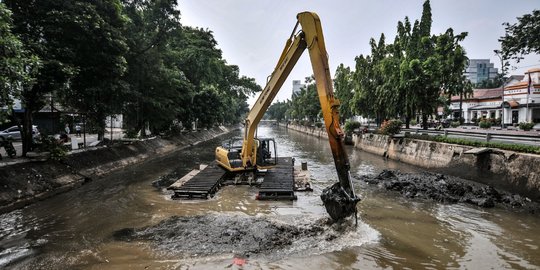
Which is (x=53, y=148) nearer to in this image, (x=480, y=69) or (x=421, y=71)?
(x=421, y=71)

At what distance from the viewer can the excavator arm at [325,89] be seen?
8586 mm

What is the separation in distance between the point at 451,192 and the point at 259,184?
26.7 feet

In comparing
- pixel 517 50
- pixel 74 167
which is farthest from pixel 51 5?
pixel 517 50

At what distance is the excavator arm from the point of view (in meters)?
8.59

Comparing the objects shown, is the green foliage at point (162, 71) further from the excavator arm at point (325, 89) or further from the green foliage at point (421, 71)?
the green foliage at point (421, 71)

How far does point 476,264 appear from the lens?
7.03m

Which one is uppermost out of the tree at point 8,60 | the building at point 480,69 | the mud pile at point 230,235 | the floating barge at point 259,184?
the building at point 480,69

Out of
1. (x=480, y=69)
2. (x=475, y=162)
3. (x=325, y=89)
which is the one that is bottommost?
(x=475, y=162)

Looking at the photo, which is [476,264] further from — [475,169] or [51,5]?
[51,5]

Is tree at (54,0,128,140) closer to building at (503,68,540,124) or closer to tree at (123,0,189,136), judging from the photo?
tree at (123,0,189,136)

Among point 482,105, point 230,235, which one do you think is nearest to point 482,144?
point 230,235

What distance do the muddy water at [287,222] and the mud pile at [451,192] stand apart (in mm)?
657

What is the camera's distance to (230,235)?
8.24 m

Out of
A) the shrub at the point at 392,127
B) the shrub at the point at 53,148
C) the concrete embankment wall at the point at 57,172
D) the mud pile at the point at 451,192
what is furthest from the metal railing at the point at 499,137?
the shrub at the point at 53,148
